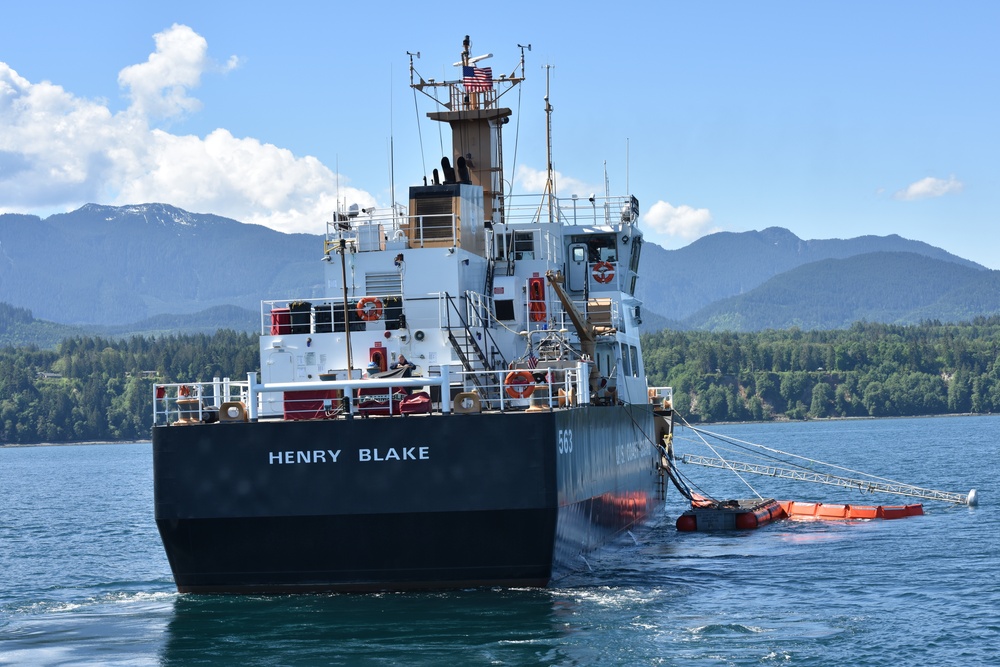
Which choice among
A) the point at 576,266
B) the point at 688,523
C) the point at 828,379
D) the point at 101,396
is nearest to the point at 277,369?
the point at 576,266

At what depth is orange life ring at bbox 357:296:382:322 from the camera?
1040 inches

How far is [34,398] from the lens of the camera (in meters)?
174

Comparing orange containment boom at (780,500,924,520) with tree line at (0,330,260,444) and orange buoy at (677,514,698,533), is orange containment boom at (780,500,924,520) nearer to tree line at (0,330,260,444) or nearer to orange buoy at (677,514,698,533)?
orange buoy at (677,514,698,533)

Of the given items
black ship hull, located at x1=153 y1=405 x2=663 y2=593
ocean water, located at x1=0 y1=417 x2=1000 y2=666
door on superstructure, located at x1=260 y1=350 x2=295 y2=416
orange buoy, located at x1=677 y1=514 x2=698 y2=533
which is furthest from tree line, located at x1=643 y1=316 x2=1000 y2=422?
black ship hull, located at x1=153 y1=405 x2=663 y2=593

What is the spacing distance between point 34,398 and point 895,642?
552 ft

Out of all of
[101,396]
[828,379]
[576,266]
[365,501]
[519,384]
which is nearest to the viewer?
[365,501]

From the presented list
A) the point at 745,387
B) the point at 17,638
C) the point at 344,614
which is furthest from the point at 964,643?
the point at 745,387

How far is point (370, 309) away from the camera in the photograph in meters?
26.5

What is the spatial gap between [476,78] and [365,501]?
17056 millimetres

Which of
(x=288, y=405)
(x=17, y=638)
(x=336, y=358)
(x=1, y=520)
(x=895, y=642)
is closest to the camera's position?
(x=895, y=642)

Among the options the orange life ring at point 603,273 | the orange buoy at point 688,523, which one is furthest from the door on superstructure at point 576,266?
the orange buoy at point 688,523

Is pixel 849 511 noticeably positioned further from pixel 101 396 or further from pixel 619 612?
pixel 101 396

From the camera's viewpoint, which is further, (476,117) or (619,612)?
(476,117)

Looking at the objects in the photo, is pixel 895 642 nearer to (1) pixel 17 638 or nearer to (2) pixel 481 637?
(2) pixel 481 637
